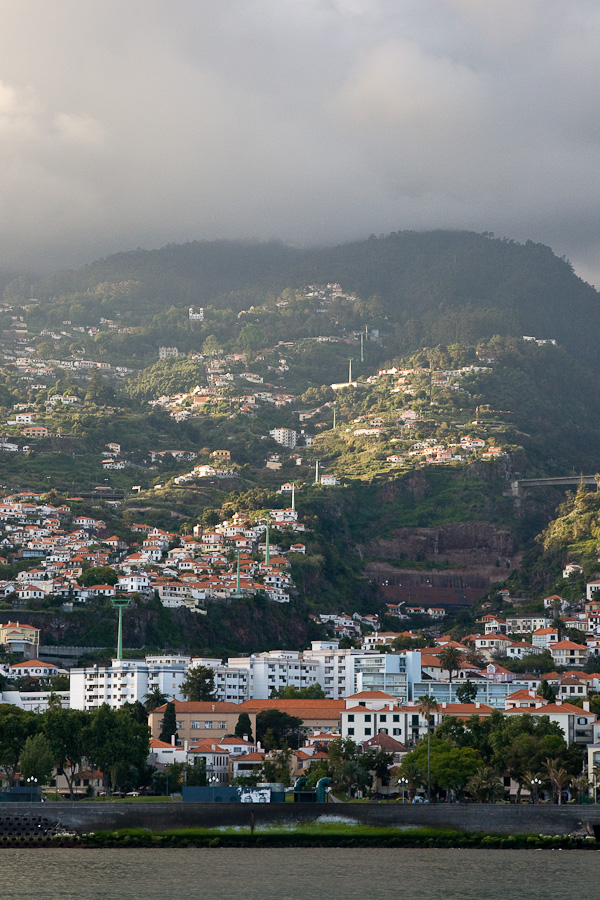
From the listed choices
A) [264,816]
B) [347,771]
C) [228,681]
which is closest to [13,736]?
[264,816]

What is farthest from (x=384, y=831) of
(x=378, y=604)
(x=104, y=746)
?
(x=378, y=604)

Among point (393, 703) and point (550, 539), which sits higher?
point (550, 539)

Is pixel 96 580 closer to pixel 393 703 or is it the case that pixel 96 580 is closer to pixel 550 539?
pixel 393 703

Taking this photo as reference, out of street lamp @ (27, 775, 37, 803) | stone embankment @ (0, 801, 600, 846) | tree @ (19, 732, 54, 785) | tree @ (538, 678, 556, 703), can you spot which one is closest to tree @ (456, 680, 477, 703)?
tree @ (538, 678, 556, 703)

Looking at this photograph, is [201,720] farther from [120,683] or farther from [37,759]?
[37,759]

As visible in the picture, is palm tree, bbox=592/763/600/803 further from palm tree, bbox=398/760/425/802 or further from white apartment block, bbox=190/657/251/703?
white apartment block, bbox=190/657/251/703
